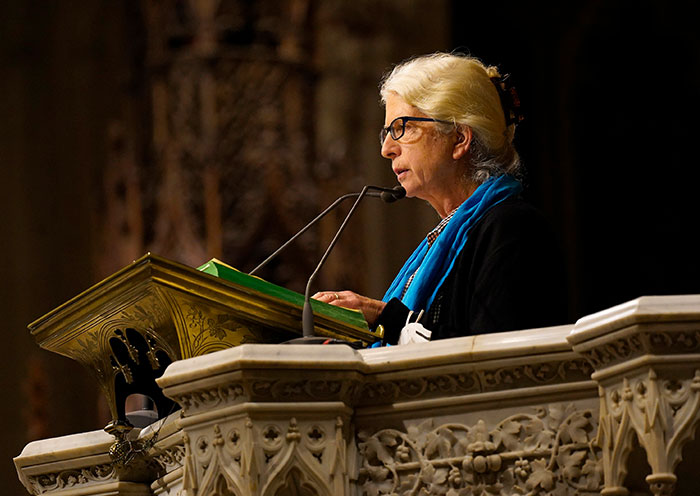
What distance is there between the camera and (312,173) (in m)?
5.70

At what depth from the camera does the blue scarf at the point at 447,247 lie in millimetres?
2754

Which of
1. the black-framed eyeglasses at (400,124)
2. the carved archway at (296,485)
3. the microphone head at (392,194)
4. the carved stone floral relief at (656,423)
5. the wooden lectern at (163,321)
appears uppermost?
the black-framed eyeglasses at (400,124)

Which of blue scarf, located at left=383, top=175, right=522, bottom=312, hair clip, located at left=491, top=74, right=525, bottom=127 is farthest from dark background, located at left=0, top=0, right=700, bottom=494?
blue scarf, located at left=383, top=175, right=522, bottom=312

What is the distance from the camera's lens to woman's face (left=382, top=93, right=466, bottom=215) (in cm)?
295

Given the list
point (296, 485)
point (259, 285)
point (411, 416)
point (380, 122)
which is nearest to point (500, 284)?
point (259, 285)

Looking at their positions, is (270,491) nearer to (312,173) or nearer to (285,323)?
(285,323)

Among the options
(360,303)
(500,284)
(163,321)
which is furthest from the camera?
(360,303)

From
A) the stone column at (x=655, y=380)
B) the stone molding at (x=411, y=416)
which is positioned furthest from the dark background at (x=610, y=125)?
the stone column at (x=655, y=380)

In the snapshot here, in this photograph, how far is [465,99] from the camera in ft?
9.64

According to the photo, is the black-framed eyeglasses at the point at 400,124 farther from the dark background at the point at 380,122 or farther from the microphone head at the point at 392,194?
the dark background at the point at 380,122

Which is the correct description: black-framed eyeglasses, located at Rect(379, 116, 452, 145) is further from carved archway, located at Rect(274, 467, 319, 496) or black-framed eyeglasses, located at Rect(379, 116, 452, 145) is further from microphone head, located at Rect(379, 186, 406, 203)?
carved archway, located at Rect(274, 467, 319, 496)

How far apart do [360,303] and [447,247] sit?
198 millimetres

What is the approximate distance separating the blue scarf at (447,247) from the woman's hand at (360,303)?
59mm

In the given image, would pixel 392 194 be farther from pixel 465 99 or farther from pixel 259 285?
pixel 259 285
